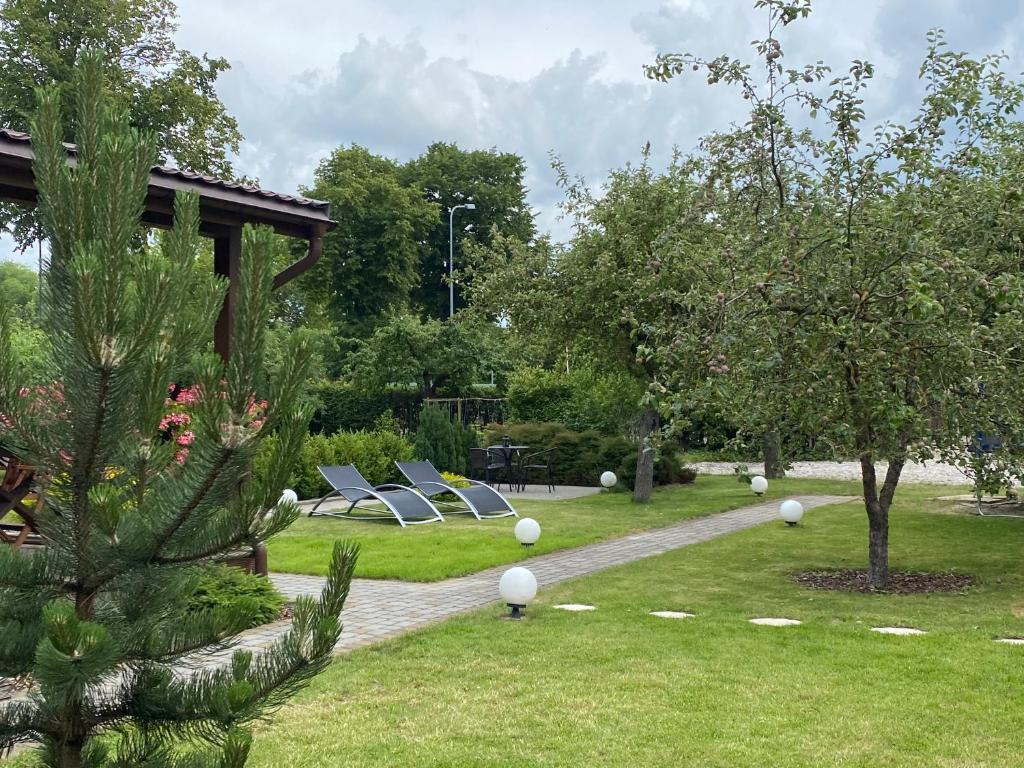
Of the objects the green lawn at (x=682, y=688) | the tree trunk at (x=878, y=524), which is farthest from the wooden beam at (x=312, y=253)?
the tree trunk at (x=878, y=524)

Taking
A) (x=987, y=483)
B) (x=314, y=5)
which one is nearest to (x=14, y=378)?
(x=314, y=5)

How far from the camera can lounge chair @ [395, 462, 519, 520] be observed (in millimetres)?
14125

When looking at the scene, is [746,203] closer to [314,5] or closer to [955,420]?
[955,420]

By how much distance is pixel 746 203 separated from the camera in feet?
29.2

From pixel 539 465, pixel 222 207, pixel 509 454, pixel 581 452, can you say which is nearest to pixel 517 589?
pixel 222 207

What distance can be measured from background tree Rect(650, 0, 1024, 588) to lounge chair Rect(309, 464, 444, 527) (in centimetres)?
603

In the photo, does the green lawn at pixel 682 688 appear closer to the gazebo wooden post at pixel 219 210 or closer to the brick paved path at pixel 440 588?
the brick paved path at pixel 440 588

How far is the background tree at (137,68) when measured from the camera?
885 inches

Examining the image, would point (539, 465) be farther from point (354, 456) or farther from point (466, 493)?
point (466, 493)

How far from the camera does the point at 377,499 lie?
14000mm

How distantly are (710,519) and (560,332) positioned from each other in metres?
4.14

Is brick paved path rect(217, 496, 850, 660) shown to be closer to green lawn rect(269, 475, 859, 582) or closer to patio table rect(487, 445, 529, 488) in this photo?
green lawn rect(269, 475, 859, 582)

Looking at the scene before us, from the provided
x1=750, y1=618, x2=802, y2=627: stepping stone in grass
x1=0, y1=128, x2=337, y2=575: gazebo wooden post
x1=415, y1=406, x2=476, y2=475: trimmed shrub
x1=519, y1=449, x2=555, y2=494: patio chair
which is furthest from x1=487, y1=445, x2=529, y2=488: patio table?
x1=750, y1=618, x2=802, y2=627: stepping stone in grass

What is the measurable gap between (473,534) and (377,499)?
2303 millimetres
